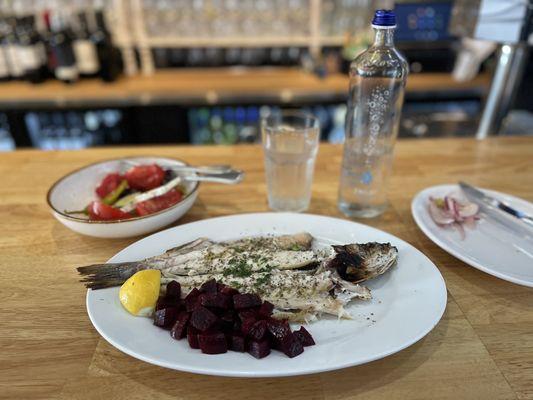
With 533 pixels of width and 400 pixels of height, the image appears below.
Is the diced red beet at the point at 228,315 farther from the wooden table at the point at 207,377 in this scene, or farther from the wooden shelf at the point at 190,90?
the wooden shelf at the point at 190,90

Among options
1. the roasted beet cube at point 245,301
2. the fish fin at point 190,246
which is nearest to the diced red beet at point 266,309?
the roasted beet cube at point 245,301

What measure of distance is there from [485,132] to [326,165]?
74 cm

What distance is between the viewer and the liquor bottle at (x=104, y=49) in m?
2.58

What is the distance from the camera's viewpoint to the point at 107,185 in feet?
3.39

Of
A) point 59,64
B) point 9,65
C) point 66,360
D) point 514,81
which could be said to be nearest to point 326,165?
point 514,81

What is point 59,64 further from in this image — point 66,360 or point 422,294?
point 422,294

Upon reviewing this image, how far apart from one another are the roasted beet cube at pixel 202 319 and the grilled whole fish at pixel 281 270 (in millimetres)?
99

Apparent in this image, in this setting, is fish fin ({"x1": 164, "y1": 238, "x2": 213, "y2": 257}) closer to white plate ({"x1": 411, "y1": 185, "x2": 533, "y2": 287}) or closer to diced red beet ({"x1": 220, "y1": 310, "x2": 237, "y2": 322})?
diced red beet ({"x1": 220, "y1": 310, "x2": 237, "y2": 322})

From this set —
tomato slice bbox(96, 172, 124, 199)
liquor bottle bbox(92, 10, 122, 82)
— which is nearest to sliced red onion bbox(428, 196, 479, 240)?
tomato slice bbox(96, 172, 124, 199)

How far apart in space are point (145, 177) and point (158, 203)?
12cm

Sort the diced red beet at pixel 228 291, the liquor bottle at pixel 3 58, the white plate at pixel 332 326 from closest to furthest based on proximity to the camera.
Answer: the white plate at pixel 332 326 < the diced red beet at pixel 228 291 < the liquor bottle at pixel 3 58

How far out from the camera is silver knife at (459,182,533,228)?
0.92m

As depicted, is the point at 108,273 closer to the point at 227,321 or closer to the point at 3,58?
the point at 227,321

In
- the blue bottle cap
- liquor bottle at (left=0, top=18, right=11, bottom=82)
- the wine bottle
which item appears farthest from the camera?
liquor bottle at (left=0, top=18, right=11, bottom=82)
